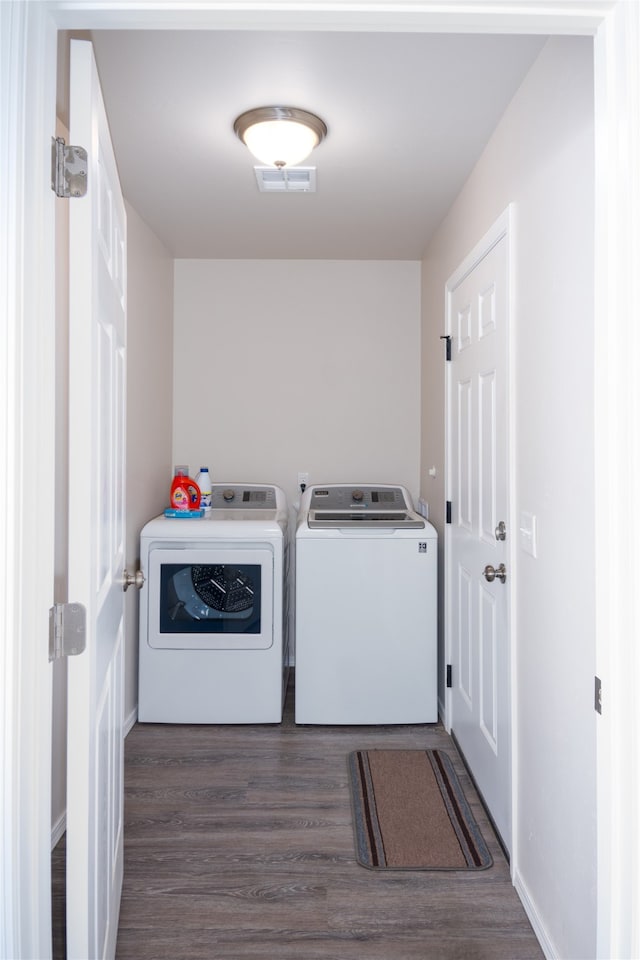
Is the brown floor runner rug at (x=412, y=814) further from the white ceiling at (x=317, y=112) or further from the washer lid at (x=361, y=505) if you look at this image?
the white ceiling at (x=317, y=112)

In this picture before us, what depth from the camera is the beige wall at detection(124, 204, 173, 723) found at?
287 cm

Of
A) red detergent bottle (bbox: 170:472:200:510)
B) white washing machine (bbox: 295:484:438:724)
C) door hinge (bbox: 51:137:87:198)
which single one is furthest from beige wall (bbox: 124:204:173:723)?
door hinge (bbox: 51:137:87:198)

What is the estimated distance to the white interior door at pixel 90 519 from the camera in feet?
3.61

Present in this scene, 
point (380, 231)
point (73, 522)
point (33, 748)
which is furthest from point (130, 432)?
point (33, 748)

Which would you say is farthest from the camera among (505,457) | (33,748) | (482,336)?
(482,336)

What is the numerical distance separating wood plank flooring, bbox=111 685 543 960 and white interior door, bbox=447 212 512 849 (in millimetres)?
289

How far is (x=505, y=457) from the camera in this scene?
6.56ft

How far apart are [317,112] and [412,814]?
2369 mm

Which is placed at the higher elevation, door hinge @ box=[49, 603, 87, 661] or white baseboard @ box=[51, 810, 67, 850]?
door hinge @ box=[49, 603, 87, 661]

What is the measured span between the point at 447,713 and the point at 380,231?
231 cm

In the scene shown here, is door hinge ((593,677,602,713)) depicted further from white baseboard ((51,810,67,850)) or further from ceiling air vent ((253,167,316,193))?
ceiling air vent ((253,167,316,193))

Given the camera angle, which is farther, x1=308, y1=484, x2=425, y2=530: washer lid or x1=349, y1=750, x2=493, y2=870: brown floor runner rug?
x1=308, y1=484, x2=425, y2=530: washer lid

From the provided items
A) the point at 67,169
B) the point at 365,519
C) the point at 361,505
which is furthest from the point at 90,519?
the point at 361,505

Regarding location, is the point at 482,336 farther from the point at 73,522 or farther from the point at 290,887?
the point at 290,887
